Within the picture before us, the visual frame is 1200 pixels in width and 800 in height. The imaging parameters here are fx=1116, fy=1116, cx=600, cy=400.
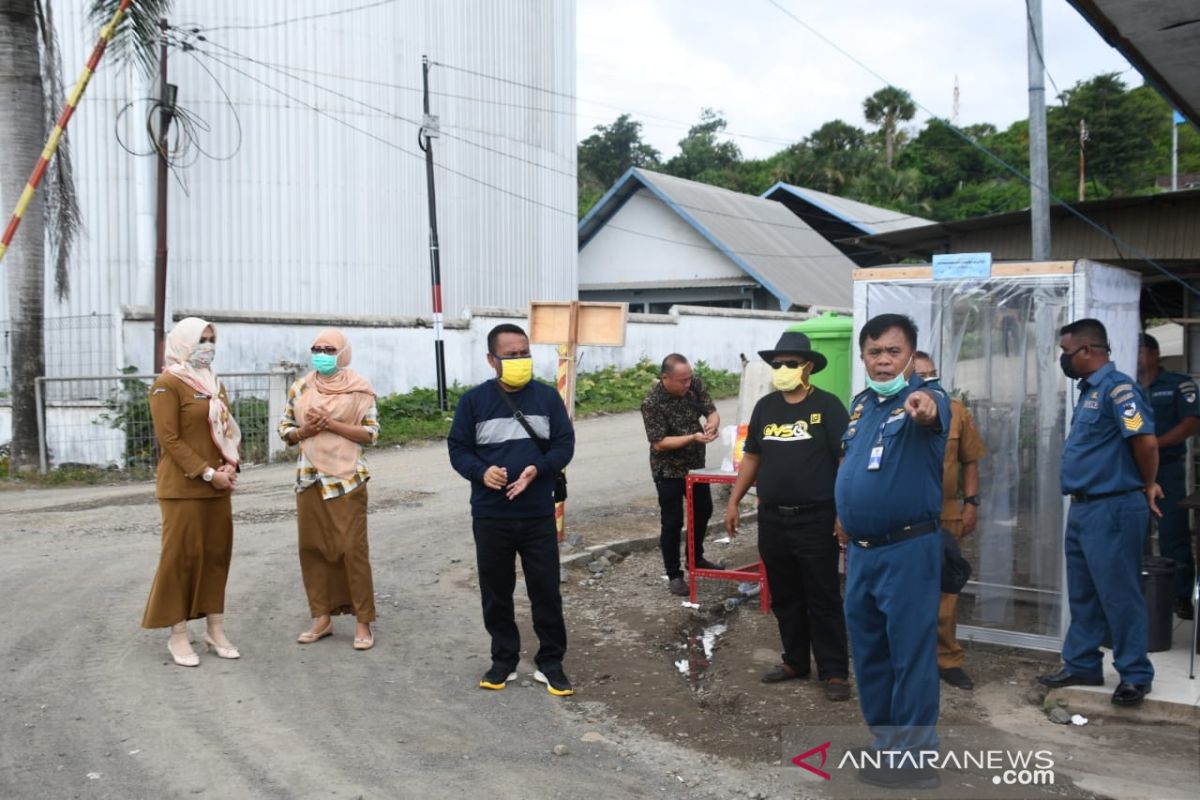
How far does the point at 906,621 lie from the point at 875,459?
0.71m

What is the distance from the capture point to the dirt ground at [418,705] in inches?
195

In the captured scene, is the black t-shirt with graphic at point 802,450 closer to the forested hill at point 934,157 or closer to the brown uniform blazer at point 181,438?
the brown uniform blazer at point 181,438

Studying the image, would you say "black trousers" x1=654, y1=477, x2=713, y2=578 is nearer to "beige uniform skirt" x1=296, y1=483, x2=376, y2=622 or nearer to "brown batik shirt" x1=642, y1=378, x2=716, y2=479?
"brown batik shirt" x1=642, y1=378, x2=716, y2=479

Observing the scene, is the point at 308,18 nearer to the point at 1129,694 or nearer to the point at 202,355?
the point at 202,355

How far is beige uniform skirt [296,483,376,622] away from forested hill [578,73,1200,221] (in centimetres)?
3144

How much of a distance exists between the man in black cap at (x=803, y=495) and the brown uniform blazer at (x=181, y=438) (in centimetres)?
312

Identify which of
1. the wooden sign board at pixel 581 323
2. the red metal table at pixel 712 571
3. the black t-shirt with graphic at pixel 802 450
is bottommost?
the red metal table at pixel 712 571

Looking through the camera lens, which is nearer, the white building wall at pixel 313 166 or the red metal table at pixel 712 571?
the red metal table at pixel 712 571

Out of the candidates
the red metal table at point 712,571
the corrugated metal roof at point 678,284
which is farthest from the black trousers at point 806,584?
the corrugated metal roof at point 678,284

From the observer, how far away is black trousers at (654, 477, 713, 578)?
8586 millimetres

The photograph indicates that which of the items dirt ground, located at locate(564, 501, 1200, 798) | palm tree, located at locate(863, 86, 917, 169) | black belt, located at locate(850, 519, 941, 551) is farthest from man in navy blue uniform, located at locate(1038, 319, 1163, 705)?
palm tree, located at locate(863, 86, 917, 169)

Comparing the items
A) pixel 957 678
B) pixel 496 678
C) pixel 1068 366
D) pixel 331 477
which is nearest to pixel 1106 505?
pixel 1068 366

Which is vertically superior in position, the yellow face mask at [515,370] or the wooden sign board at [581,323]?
the wooden sign board at [581,323]

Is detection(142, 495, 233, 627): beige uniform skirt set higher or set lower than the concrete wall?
lower
